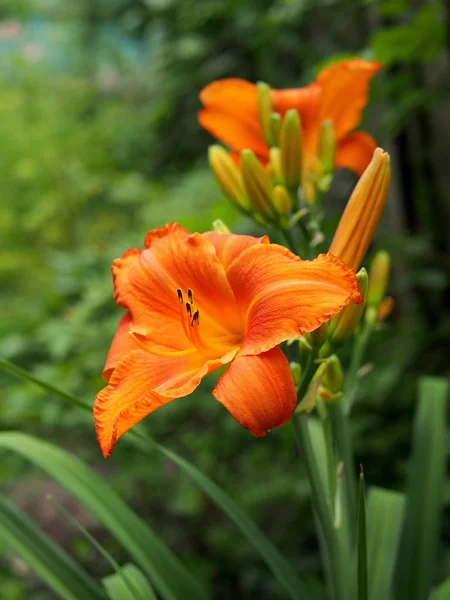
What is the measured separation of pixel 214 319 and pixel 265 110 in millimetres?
282

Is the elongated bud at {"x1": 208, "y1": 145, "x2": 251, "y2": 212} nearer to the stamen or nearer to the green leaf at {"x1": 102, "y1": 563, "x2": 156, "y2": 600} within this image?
the stamen

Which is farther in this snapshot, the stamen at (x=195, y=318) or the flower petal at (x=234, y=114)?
the flower petal at (x=234, y=114)

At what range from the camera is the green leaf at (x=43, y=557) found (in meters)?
0.62

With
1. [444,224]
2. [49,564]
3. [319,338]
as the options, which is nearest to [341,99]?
[319,338]

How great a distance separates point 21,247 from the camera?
2379 mm

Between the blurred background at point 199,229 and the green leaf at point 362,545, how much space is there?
0.56 meters

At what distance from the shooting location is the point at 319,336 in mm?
512

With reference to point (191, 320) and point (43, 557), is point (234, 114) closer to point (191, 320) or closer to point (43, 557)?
point (191, 320)

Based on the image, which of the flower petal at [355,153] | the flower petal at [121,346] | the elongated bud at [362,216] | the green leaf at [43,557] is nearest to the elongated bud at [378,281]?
the flower petal at [355,153]

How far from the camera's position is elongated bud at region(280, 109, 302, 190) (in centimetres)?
65

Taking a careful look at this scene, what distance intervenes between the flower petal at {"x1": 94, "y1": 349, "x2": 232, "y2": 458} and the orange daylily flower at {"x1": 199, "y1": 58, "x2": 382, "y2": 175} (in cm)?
34

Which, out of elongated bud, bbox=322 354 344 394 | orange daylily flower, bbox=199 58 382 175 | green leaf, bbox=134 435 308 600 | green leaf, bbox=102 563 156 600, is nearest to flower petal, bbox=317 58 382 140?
orange daylily flower, bbox=199 58 382 175

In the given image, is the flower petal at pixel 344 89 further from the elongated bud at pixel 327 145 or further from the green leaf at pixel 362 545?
the green leaf at pixel 362 545

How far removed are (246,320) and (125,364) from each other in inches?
4.1
